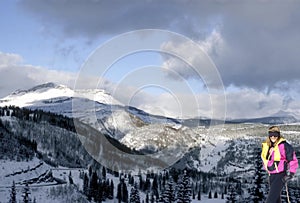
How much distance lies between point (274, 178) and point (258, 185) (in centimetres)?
1875

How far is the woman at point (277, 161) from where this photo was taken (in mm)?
17047

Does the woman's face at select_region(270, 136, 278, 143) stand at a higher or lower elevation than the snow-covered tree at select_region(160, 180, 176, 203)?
higher

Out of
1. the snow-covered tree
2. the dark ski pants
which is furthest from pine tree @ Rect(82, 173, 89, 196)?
the dark ski pants

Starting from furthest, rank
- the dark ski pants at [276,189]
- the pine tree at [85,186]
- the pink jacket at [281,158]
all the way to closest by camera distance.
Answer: the pine tree at [85,186], the dark ski pants at [276,189], the pink jacket at [281,158]

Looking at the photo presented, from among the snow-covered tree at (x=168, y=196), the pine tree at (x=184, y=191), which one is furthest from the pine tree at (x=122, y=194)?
the pine tree at (x=184, y=191)

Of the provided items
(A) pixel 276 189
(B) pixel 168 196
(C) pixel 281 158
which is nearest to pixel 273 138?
(C) pixel 281 158

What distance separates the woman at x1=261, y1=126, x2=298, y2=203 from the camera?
1705 centimetres

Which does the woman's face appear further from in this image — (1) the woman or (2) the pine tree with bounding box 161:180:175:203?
(2) the pine tree with bounding box 161:180:175:203

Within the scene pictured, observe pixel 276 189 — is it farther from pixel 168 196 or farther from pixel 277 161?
pixel 168 196

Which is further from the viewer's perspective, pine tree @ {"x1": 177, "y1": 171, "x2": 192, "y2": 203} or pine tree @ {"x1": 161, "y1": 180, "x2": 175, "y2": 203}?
pine tree @ {"x1": 161, "y1": 180, "x2": 175, "y2": 203}

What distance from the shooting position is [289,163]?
56.2 ft

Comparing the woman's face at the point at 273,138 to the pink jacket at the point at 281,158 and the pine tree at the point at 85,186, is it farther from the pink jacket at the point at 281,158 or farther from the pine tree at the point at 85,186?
the pine tree at the point at 85,186

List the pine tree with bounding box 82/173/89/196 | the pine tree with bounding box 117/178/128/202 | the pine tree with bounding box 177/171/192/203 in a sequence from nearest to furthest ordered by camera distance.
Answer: the pine tree with bounding box 177/171/192/203 < the pine tree with bounding box 82/173/89/196 < the pine tree with bounding box 117/178/128/202

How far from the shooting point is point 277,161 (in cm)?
1736
